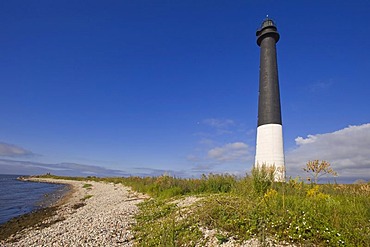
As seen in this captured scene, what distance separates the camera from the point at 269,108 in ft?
58.0

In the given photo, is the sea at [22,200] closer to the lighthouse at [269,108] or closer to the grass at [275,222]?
the grass at [275,222]

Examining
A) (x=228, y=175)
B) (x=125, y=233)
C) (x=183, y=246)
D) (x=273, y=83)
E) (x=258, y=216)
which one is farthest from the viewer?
(x=273, y=83)

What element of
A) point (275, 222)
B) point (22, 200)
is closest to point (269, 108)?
point (275, 222)

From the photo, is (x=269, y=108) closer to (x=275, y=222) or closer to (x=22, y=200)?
(x=275, y=222)

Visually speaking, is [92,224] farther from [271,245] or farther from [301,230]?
[301,230]

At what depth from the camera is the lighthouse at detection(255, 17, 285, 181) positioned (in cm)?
1672

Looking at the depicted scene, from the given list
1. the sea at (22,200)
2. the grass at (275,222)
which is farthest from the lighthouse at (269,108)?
the sea at (22,200)

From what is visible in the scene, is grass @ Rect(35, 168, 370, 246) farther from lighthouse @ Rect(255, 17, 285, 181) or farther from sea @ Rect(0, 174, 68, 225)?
sea @ Rect(0, 174, 68, 225)

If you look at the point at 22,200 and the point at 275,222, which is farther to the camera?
the point at 22,200

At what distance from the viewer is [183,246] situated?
17.7 ft

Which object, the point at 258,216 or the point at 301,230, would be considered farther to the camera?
the point at 258,216

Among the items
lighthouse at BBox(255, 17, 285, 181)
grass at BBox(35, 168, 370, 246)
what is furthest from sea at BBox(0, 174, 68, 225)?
lighthouse at BBox(255, 17, 285, 181)

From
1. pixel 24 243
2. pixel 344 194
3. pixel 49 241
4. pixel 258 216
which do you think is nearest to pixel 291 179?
pixel 344 194

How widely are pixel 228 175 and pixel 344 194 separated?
246 inches
